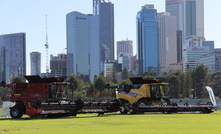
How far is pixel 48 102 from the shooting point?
3600 centimetres

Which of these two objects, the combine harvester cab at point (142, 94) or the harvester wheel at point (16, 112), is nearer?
the harvester wheel at point (16, 112)

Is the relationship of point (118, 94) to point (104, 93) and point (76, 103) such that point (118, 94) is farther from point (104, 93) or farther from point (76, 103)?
point (104, 93)

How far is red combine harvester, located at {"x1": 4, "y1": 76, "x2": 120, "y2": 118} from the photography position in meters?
33.5

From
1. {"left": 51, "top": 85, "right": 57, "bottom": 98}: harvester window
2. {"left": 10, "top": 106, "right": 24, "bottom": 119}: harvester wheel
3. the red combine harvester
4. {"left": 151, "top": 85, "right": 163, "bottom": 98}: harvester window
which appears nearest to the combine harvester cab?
{"left": 151, "top": 85, "right": 163, "bottom": 98}: harvester window

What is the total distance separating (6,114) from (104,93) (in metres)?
81.3

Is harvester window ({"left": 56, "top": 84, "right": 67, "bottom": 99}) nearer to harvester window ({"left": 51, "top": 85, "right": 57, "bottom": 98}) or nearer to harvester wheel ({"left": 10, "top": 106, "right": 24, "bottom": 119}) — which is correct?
harvester window ({"left": 51, "top": 85, "right": 57, "bottom": 98})

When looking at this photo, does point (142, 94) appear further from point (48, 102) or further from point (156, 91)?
point (48, 102)

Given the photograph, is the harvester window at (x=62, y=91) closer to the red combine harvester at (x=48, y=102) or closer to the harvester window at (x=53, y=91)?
the red combine harvester at (x=48, y=102)

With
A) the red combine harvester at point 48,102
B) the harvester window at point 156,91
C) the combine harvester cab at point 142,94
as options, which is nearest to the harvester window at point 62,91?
the red combine harvester at point 48,102

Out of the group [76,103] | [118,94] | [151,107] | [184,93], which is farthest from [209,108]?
[184,93]

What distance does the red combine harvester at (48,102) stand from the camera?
110 feet

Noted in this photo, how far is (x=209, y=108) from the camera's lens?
39094 mm

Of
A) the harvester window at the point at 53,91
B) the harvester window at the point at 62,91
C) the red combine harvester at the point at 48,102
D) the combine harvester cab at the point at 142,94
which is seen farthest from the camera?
the combine harvester cab at the point at 142,94

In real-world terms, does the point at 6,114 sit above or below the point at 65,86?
below
